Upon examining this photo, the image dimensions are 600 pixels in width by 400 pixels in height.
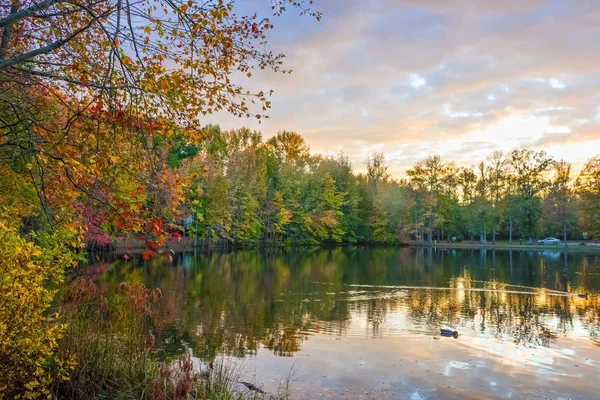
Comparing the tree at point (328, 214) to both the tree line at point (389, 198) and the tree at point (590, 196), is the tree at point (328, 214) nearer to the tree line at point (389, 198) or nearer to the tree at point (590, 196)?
the tree line at point (389, 198)

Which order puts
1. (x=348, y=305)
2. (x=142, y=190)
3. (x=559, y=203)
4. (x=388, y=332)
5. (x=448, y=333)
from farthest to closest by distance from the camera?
1. (x=559, y=203)
2. (x=348, y=305)
3. (x=388, y=332)
4. (x=448, y=333)
5. (x=142, y=190)

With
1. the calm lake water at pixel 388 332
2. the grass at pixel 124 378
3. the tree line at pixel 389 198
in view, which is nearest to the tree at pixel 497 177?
the tree line at pixel 389 198

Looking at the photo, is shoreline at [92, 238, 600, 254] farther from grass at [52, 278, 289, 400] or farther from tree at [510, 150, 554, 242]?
grass at [52, 278, 289, 400]

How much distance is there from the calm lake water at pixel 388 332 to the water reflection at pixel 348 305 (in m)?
0.05

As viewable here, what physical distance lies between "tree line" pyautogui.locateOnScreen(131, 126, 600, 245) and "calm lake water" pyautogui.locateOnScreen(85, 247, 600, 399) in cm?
3539

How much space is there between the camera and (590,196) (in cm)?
5878

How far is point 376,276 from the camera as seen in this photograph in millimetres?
28656

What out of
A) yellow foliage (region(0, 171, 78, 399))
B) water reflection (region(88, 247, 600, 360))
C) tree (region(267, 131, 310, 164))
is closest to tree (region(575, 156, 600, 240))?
water reflection (region(88, 247, 600, 360))

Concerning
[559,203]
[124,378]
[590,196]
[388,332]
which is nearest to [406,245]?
[559,203]

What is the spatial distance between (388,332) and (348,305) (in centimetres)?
436

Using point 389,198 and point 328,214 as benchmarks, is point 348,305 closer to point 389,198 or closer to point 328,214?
point 328,214

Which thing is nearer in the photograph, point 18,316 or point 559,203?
point 18,316

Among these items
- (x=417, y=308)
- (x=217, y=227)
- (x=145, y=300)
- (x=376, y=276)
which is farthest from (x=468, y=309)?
(x=217, y=227)

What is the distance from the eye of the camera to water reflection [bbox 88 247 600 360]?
526 inches
